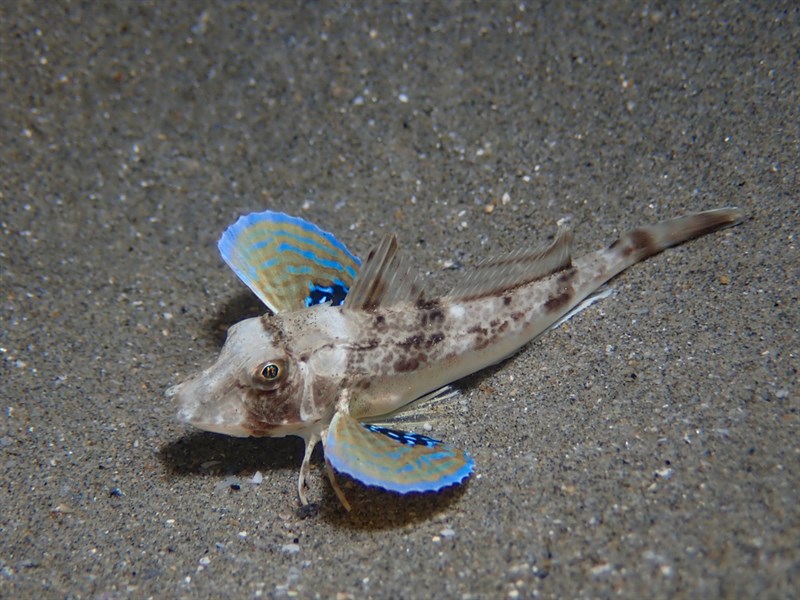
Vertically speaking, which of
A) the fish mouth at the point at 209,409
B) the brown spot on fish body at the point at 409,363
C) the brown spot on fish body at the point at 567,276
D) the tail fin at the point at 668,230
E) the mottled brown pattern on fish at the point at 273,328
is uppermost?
the mottled brown pattern on fish at the point at 273,328

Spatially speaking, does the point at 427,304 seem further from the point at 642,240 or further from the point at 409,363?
the point at 642,240

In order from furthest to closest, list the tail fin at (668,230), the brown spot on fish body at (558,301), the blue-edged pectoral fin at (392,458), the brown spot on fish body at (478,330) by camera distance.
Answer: the tail fin at (668,230) < the brown spot on fish body at (558,301) < the brown spot on fish body at (478,330) < the blue-edged pectoral fin at (392,458)

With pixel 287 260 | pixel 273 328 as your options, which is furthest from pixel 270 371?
pixel 287 260

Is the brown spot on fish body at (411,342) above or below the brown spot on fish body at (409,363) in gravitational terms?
above

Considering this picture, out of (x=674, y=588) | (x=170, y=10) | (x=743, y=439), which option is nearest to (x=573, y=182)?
(x=743, y=439)

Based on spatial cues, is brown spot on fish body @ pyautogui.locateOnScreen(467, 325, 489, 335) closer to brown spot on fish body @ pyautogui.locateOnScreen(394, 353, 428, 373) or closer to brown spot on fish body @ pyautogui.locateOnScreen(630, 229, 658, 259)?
brown spot on fish body @ pyautogui.locateOnScreen(394, 353, 428, 373)

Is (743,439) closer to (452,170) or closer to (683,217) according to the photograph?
(683,217)

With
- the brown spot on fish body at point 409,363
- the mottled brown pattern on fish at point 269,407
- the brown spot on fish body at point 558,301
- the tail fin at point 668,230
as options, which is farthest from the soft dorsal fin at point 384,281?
the tail fin at point 668,230

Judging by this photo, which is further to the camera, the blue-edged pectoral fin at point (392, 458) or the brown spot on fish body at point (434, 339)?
the brown spot on fish body at point (434, 339)

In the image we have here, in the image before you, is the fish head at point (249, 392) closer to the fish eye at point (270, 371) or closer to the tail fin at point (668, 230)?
the fish eye at point (270, 371)
